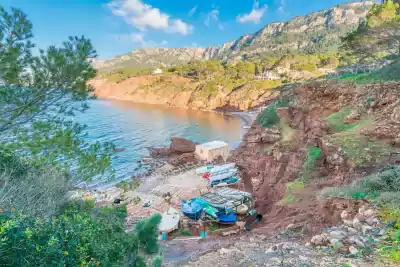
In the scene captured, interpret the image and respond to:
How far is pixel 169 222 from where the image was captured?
1592cm

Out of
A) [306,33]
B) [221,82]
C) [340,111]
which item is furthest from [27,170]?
[306,33]

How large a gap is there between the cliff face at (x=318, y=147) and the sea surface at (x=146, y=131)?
15.7 metres

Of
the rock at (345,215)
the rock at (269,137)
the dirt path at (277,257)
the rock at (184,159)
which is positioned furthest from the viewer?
the rock at (184,159)

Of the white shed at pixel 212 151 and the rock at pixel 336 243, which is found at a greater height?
the rock at pixel 336 243

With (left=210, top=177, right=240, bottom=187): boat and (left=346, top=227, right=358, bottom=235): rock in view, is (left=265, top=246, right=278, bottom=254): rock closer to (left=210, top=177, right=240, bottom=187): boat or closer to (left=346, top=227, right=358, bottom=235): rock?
(left=346, top=227, right=358, bottom=235): rock

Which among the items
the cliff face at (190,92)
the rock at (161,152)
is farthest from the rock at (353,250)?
the cliff face at (190,92)

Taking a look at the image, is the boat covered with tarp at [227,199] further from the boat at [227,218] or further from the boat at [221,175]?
the boat at [221,175]

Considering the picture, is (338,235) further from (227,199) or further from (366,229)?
(227,199)

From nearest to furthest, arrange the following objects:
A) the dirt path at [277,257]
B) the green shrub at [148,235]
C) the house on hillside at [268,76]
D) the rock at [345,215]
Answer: the dirt path at [277,257], the rock at [345,215], the green shrub at [148,235], the house on hillside at [268,76]

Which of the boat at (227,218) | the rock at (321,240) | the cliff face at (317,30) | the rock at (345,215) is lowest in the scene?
the boat at (227,218)

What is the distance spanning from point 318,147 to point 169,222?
10.0 metres

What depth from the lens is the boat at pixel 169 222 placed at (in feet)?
50.3

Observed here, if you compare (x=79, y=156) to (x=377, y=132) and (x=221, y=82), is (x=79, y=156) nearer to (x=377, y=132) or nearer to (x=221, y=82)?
(x=377, y=132)

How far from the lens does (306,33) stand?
17025cm
